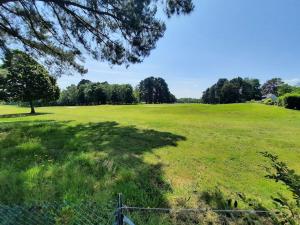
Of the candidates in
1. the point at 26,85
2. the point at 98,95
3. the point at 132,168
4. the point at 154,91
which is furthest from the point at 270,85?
the point at 132,168

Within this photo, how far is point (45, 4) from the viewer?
9727 millimetres

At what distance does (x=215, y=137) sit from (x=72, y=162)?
6.72 metres

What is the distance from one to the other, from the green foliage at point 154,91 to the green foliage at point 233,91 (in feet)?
53.2

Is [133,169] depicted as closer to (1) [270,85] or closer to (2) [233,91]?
(2) [233,91]

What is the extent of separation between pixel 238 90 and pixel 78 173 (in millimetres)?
86538

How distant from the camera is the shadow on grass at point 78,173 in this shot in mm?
4328

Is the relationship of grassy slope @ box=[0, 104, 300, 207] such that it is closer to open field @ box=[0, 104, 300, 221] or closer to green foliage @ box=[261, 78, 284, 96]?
open field @ box=[0, 104, 300, 221]

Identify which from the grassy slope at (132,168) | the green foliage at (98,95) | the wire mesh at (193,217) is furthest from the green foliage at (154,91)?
the wire mesh at (193,217)

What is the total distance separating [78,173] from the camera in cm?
518

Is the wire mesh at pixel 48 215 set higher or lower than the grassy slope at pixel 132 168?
higher

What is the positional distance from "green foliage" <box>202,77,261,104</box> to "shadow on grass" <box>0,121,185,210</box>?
80.4 meters

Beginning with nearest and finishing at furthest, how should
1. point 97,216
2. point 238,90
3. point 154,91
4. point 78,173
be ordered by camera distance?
point 97,216, point 78,173, point 238,90, point 154,91

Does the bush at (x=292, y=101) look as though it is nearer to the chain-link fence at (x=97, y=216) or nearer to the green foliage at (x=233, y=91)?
the chain-link fence at (x=97, y=216)

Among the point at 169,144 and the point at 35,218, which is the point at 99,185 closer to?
the point at 35,218
